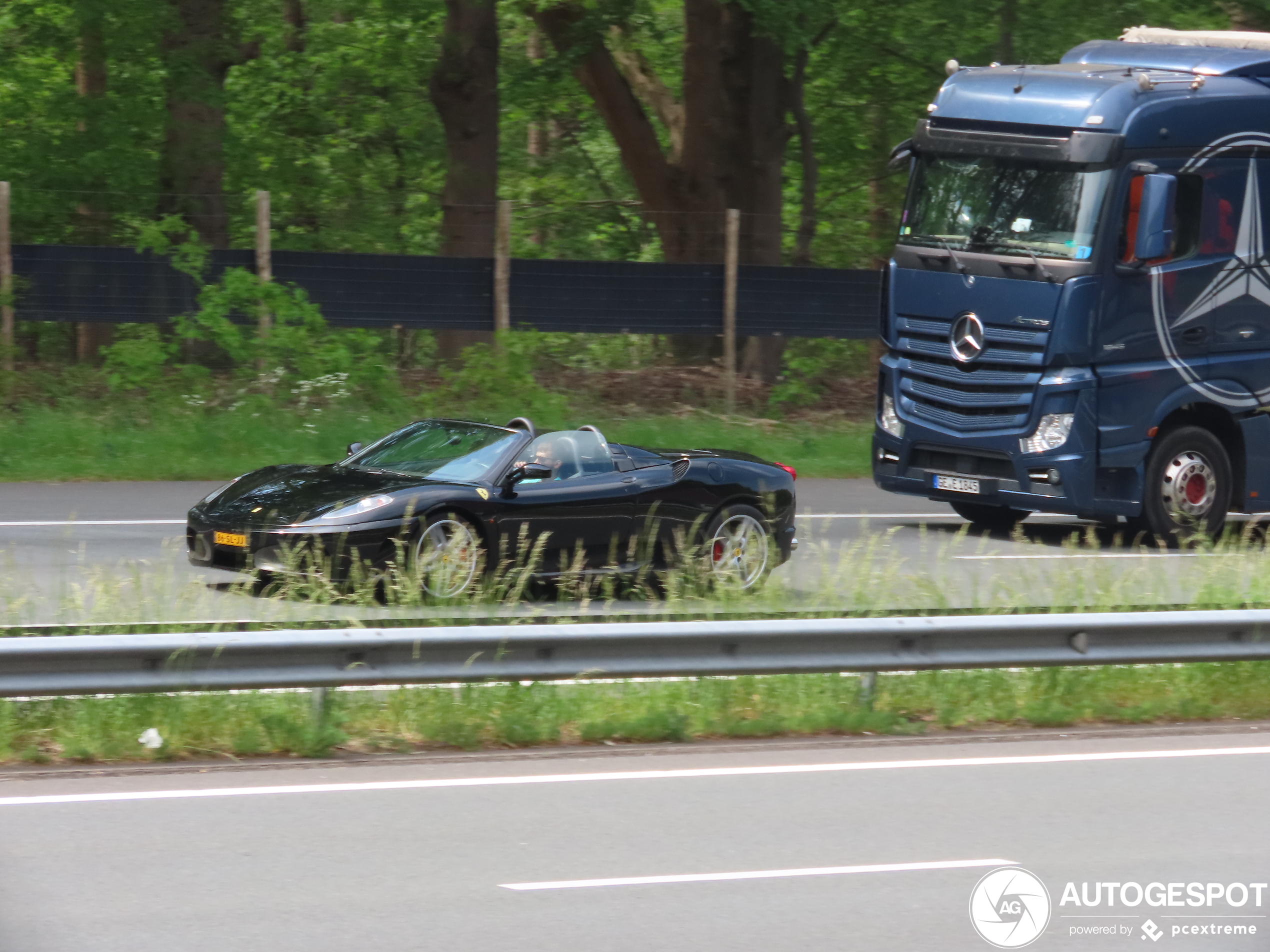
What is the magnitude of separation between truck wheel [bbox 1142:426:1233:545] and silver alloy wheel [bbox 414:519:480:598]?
6613mm

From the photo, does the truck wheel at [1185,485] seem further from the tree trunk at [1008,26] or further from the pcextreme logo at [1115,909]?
the tree trunk at [1008,26]

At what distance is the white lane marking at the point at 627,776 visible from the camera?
6973mm

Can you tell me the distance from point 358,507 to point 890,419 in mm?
6600

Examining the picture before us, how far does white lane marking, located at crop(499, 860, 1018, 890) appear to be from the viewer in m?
6.00

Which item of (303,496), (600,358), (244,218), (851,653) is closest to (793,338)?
(600,358)

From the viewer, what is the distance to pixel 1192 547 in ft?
51.5

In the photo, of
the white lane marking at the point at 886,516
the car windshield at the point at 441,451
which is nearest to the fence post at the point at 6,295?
the car windshield at the point at 441,451

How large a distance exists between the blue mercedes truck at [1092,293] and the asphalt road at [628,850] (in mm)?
6828

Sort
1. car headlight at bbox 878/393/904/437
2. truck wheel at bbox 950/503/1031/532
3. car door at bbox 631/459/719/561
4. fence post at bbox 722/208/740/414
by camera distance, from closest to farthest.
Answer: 1. car door at bbox 631/459/719/561
2. car headlight at bbox 878/393/904/437
3. truck wheel at bbox 950/503/1031/532
4. fence post at bbox 722/208/740/414

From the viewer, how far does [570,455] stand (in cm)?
1171

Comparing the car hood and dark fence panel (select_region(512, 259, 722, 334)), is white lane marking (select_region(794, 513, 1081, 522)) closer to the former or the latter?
the car hood

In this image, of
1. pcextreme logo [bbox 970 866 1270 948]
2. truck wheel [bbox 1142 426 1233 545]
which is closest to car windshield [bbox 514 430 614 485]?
truck wheel [bbox 1142 426 1233 545]

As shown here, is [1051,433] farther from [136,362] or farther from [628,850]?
[136,362]

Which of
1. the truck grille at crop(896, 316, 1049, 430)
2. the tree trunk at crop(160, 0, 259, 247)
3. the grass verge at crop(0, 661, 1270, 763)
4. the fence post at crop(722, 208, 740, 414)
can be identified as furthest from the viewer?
the tree trunk at crop(160, 0, 259, 247)
